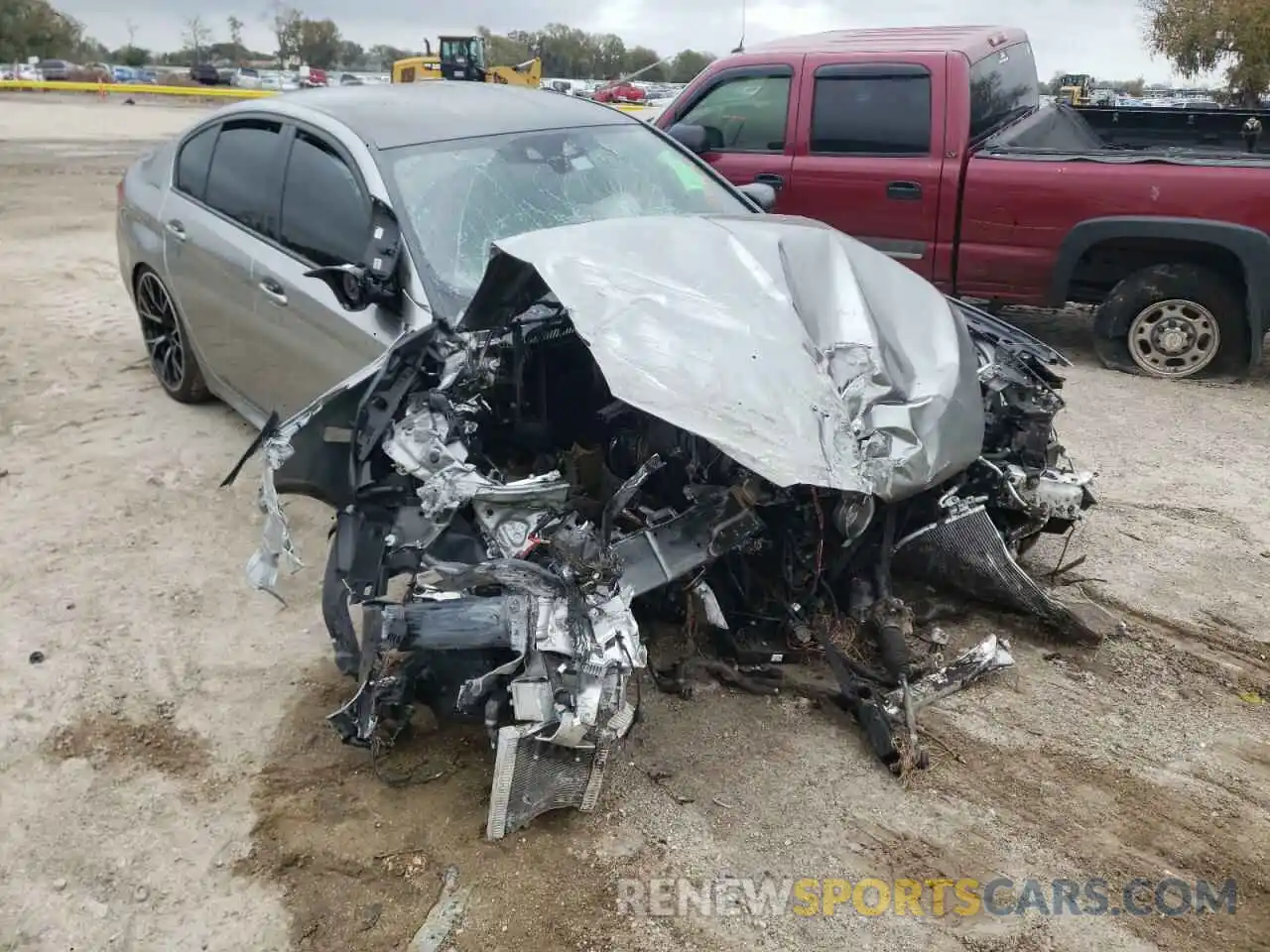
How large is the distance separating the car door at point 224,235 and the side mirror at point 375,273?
1019 millimetres

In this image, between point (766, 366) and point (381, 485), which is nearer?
point (766, 366)

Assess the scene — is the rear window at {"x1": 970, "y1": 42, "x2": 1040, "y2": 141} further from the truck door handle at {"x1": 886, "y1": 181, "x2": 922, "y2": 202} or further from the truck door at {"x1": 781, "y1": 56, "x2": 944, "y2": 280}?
the truck door handle at {"x1": 886, "y1": 181, "x2": 922, "y2": 202}

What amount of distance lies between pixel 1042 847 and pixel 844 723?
0.70 meters

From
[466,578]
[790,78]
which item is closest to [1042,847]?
[466,578]

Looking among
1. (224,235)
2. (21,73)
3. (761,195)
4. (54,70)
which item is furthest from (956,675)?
(54,70)

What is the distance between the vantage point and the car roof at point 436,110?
13.8ft

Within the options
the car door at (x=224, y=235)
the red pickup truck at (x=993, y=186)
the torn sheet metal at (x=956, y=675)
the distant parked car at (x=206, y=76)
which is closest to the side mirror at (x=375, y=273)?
the car door at (x=224, y=235)

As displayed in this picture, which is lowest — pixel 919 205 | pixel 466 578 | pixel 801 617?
pixel 801 617

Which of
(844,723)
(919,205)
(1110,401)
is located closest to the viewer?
(844,723)

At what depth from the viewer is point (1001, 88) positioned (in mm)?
7113

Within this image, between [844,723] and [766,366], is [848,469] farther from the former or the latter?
[844,723]

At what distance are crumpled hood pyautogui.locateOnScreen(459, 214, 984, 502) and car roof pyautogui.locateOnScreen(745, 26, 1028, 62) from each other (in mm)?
3950

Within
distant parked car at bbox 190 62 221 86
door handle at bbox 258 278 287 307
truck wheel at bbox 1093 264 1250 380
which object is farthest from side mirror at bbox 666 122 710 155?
distant parked car at bbox 190 62 221 86

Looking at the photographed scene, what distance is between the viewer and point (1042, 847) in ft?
9.08
